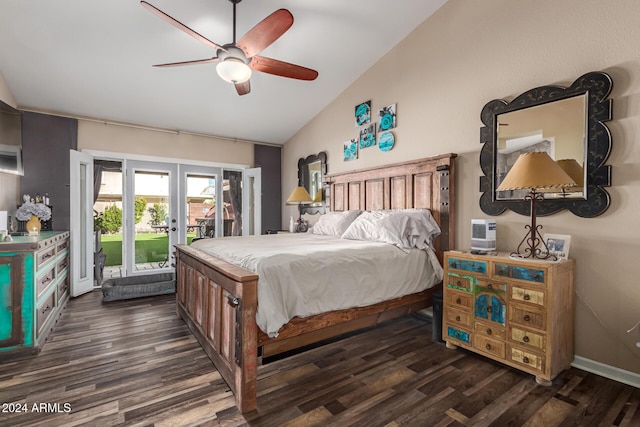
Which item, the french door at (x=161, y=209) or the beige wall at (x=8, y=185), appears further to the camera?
the french door at (x=161, y=209)

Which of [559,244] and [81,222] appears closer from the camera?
[559,244]

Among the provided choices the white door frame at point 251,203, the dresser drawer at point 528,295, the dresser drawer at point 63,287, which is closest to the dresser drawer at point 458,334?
the dresser drawer at point 528,295

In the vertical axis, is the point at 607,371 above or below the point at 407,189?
below

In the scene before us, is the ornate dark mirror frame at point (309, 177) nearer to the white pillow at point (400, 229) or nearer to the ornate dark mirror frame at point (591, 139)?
the white pillow at point (400, 229)

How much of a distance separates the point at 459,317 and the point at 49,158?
5251 millimetres

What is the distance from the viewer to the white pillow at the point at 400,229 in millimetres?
2874

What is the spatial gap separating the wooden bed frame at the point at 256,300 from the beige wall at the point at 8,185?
2227 mm

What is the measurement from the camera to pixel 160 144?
5.01 meters

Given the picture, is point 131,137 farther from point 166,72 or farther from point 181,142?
point 166,72

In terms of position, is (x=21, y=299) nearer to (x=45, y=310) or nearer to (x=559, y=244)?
(x=45, y=310)

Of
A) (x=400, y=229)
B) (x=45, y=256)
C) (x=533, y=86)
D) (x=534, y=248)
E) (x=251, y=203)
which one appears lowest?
(x=45, y=256)

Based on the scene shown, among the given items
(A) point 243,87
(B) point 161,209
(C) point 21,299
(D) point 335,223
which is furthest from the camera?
Result: (B) point 161,209

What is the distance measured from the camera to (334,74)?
418 centimetres

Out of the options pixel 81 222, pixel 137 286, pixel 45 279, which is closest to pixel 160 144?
pixel 81 222
